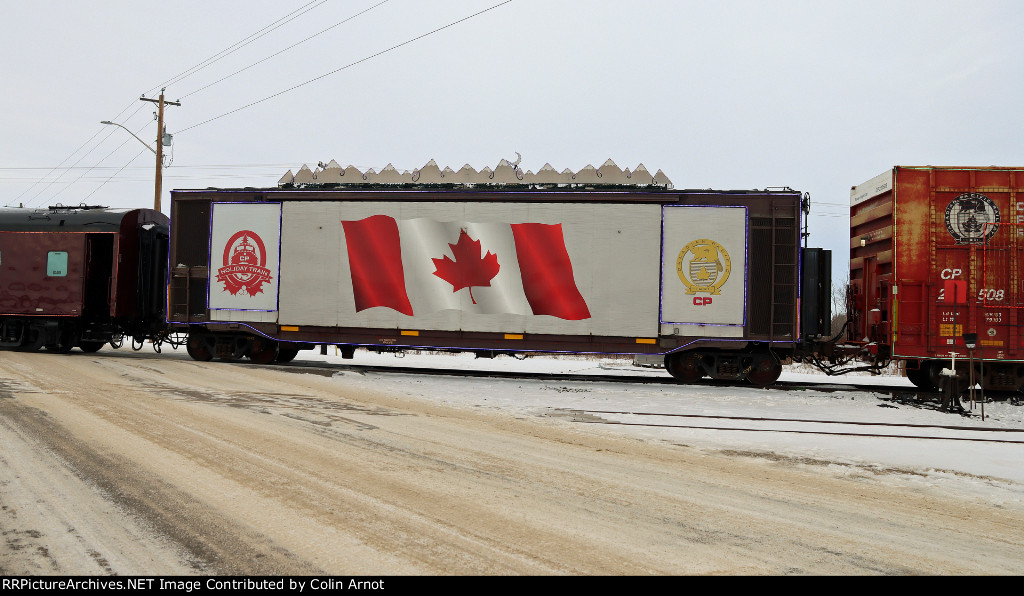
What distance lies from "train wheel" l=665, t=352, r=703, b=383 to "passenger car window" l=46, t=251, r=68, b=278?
15997mm

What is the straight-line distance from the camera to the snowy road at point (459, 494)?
151 inches

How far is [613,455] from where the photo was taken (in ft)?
22.6

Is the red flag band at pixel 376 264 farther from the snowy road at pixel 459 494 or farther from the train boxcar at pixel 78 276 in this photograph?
the train boxcar at pixel 78 276

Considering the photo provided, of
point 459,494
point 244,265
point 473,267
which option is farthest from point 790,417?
point 244,265

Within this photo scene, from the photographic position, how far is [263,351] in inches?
622

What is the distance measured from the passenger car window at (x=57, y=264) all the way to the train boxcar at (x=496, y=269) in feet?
12.7

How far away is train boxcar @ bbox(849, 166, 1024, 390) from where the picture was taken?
11664mm

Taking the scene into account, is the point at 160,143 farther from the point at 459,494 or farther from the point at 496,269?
the point at 459,494

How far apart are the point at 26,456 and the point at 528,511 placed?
4.78 meters

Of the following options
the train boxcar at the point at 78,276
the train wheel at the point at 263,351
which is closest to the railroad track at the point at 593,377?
the train wheel at the point at 263,351

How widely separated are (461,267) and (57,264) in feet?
37.7

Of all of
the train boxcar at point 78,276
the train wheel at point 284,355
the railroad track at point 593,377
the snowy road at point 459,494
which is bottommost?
the snowy road at point 459,494
